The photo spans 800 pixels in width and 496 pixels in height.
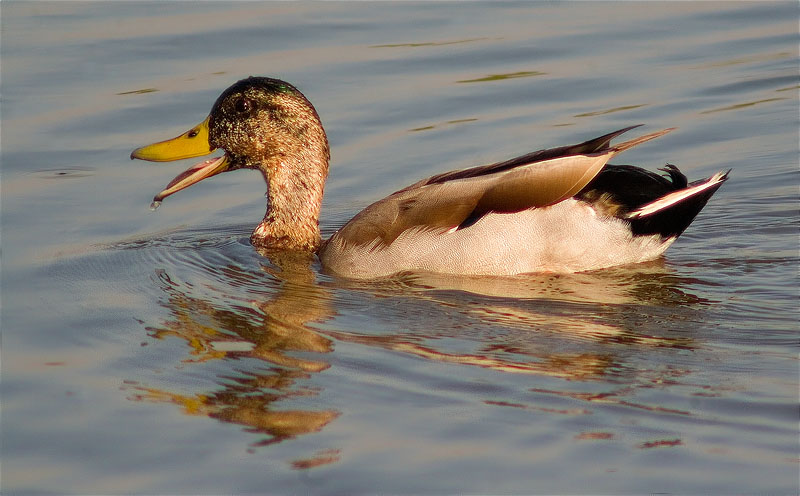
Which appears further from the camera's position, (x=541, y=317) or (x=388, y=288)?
(x=388, y=288)

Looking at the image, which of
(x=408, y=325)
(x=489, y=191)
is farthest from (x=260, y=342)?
(x=489, y=191)

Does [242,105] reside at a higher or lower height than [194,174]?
higher

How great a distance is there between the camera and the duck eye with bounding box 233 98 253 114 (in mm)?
7684

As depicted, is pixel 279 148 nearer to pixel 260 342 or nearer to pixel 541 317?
pixel 260 342

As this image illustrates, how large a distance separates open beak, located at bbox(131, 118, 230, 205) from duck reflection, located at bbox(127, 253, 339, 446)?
2.28ft

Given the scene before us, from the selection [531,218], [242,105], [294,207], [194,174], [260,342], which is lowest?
[260,342]

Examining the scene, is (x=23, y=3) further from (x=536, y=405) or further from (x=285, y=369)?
(x=536, y=405)

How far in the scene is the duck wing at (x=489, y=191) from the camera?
6602 millimetres

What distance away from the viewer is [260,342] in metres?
6.04

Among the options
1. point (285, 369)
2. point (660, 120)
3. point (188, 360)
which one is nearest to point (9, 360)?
point (188, 360)

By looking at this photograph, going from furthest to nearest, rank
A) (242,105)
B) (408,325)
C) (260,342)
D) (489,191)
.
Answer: (242,105)
(489,191)
(408,325)
(260,342)

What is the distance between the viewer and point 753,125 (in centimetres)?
952

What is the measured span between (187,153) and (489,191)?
2.15 meters

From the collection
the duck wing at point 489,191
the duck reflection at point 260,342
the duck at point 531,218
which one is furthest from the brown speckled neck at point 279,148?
the duck wing at point 489,191
